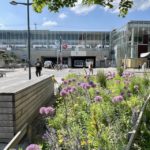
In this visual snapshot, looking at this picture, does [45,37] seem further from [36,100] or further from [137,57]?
[36,100]

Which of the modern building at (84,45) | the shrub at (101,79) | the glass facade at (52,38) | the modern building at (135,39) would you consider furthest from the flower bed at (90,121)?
the glass facade at (52,38)

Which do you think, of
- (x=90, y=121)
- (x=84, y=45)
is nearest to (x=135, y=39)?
(x=84, y=45)

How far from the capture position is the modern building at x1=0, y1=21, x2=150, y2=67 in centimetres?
7856

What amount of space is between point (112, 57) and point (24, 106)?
85.7 m

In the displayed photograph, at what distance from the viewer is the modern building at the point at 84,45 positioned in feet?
258

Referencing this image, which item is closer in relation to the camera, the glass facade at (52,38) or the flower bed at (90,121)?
the flower bed at (90,121)

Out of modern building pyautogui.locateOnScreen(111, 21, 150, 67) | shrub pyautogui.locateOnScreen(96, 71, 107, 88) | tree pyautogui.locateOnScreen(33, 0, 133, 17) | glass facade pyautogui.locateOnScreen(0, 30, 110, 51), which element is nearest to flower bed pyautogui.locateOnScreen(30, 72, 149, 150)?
tree pyautogui.locateOnScreen(33, 0, 133, 17)

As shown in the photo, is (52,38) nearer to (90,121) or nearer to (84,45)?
(84,45)

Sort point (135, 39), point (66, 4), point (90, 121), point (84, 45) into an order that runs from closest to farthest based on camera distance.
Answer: point (66, 4)
point (90, 121)
point (135, 39)
point (84, 45)

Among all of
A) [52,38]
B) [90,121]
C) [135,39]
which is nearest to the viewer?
[90,121]

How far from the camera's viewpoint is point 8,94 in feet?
21.1

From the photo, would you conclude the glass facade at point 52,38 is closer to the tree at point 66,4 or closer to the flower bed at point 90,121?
the flower bed at point 90,121

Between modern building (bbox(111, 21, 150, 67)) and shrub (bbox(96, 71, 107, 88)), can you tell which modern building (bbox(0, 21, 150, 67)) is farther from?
shrub (bbox(96, 71, 107, 88))

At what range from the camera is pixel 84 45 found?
98.5 m
